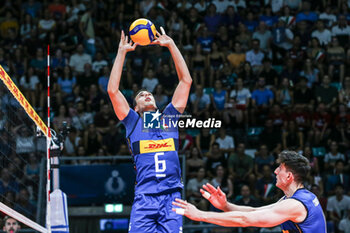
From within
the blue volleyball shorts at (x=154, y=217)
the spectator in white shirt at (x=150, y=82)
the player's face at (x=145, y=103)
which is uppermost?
the spectator in white shirt at (x=150, y=82)

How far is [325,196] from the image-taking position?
49.3 ft

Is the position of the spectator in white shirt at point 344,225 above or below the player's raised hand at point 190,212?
above

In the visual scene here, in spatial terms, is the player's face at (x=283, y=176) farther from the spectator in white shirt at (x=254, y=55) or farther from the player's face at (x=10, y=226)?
the spectator in white shirt at (x=254, y=55)

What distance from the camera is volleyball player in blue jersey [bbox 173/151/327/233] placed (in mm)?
5602

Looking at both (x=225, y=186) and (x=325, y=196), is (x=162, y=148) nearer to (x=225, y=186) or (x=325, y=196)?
(x=225, y=186)

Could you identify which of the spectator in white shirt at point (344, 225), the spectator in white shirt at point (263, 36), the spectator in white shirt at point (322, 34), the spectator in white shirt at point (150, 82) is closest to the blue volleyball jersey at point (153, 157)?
the spectator in white shirt at point (344, 225)

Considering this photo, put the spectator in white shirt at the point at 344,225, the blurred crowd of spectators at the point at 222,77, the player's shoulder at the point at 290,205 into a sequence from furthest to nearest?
the blurred crowd of spectators at the point at 222,77 → the spectator in white shirt at the point at 344,225 → the player's shoulder at the point at 290,205

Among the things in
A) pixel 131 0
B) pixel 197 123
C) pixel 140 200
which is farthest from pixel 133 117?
pixel 131 0

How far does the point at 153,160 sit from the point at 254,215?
2.16m

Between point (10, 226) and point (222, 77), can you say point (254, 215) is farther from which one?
point (222, 77)

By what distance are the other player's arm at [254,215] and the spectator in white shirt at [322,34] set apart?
547 inches

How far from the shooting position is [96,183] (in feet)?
44.8

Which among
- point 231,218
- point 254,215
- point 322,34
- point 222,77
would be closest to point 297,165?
point 254,215

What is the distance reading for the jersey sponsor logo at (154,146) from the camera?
763 centimetres
